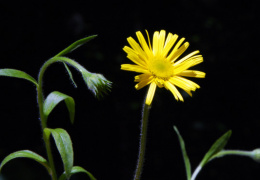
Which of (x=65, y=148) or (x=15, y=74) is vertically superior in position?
(x=15, y=74)

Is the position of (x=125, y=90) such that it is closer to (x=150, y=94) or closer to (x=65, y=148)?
(x=150, y=94)

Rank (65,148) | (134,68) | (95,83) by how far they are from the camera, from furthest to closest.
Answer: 1. (134,68)
2. (95,83)
3. (65,148)

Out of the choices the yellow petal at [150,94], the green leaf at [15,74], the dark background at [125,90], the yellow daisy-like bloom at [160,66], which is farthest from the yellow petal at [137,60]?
the dark background at [125,90]

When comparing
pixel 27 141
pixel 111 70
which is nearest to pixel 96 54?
pixel 111 70

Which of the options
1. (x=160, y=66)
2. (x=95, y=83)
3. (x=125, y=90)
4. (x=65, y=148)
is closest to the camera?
Answer: (x=65, y=148)

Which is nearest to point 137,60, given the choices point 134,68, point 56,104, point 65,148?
point 134,68

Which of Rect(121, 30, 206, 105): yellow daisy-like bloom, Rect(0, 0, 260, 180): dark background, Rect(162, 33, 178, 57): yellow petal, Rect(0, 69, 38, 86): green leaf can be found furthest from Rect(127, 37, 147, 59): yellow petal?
Rect(0, 0, 260, 180): dark background

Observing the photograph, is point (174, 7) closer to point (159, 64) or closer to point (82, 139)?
point (82, 139)

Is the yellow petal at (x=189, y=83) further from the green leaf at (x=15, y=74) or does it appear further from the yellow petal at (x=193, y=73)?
the green leaf at (x=15, y=74)
